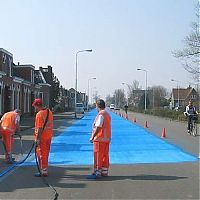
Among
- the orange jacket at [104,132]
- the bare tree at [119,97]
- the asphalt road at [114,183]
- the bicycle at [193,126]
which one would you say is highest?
the bare tree at [119,97]

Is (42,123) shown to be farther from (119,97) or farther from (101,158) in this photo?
(119,97)

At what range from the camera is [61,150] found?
1634 centimetres

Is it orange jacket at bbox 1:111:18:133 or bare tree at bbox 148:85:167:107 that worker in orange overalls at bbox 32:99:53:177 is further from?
bare tree at bbox 148:85:167:107

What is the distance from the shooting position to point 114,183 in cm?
909

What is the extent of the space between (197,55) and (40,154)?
113ft

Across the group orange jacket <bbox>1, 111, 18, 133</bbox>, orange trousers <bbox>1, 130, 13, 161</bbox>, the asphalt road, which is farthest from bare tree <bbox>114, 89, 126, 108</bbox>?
the asphalt road

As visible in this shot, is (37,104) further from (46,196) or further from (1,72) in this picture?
(1,72)

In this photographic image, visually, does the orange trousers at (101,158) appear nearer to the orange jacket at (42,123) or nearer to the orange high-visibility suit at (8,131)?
the orange jacket at (42,123)

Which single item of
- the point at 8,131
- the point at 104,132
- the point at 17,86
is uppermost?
the point at 17,86

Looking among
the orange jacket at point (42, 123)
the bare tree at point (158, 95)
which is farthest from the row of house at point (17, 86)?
the bare tree at point (158, 95)

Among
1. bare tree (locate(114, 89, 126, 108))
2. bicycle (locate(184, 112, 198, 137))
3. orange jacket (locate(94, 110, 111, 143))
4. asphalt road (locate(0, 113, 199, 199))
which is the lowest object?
asphalt road (locate(0, 113, 199, 199))

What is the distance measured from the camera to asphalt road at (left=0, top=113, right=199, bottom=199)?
7.96 m

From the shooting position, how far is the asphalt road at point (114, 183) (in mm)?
7961

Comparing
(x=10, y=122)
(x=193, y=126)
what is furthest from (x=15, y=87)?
Answer: (x=10, y=122)
